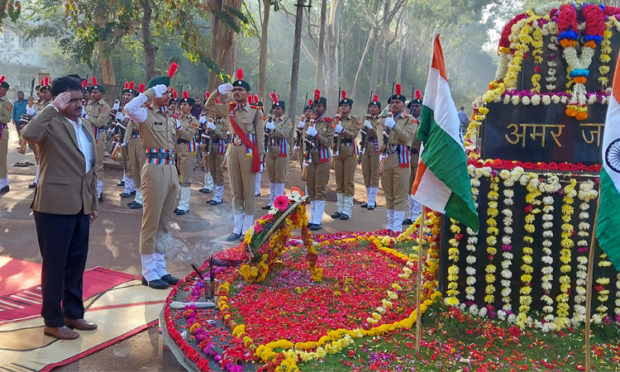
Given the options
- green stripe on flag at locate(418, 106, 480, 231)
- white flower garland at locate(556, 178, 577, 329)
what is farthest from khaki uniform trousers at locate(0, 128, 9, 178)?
white flower garland at locate(556, 178, 577, 329)

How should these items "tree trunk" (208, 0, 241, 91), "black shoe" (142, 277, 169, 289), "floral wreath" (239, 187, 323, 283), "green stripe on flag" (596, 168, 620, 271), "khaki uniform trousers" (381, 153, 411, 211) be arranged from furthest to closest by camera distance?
"tree trunk" (208, 0, 241, 91) → "khaki uniform trousers" (381, 153, 411, 211) → "black shoe" (142, 277, 169, 289) → "floral wreath" (239, 187, 323, 283) → "green stripe on flag" (596, 168, 620, 271)

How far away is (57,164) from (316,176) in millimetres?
6502

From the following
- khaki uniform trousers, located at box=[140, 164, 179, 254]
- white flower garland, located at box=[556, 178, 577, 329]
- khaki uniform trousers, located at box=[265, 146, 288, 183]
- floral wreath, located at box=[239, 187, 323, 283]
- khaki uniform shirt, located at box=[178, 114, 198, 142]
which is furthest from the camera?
Result: khaki uniform trousers, located at box=[265, 146, 288, 183]

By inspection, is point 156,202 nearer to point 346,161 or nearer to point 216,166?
point 346,161

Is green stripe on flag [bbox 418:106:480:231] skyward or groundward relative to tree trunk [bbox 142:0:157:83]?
groundward

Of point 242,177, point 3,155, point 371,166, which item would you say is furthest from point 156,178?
point 3,155

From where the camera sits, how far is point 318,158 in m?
11.1

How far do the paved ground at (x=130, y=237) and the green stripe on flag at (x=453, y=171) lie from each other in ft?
9.14

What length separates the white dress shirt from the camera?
5238mm

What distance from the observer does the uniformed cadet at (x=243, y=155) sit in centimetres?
895

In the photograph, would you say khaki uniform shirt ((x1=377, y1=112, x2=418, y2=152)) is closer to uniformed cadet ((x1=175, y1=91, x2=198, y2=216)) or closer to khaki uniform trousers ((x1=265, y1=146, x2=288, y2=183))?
khaki uniform trousers ((x1=265, y1=146, x2=288, y2=183))

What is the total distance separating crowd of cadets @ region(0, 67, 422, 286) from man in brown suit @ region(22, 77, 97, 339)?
1370 millimetres

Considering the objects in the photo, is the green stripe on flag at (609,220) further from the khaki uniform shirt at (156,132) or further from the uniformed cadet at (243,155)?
the uniformed cadet at (243,155)

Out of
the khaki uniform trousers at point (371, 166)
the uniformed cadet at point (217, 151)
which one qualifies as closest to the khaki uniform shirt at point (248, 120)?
the uniformed cadet at point (217, 151)
